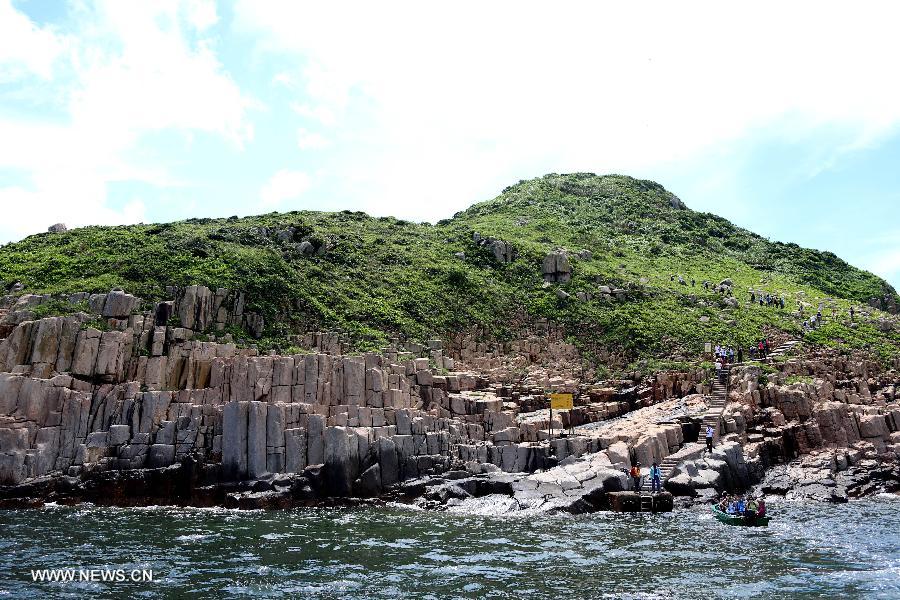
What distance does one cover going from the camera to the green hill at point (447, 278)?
5659cm

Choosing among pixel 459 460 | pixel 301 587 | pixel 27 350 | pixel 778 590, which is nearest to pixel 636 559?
pixel 778 590

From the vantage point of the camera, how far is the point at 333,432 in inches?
1644

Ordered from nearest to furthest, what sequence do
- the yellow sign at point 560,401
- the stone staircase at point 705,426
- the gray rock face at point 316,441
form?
the stone staircase at point 705,426 → the gray rock face at point 316,441 → the yellow sign at point 560,401

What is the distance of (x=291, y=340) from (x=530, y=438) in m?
18.9

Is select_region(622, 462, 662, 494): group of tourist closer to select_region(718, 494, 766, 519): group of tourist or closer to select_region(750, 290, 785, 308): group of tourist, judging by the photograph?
select_region(718, 494, 766, 519): group of tourist

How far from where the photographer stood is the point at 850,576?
24.8 meters

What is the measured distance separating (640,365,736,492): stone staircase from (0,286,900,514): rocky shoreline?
0.92 feet

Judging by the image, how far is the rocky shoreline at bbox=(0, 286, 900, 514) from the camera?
4084 cm

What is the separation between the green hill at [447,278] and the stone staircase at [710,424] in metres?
7.05

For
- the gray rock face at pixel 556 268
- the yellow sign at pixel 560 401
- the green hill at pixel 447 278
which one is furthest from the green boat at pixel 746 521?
the gray rock face at pixel 556 268

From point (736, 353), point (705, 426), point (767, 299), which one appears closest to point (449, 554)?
point (705, 426)

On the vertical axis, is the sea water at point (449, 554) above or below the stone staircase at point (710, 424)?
below

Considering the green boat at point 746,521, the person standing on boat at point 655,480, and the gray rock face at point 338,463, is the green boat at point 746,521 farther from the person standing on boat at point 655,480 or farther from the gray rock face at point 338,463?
the gray rock face at point 338,463

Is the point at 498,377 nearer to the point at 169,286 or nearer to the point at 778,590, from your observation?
the point at 169,286
